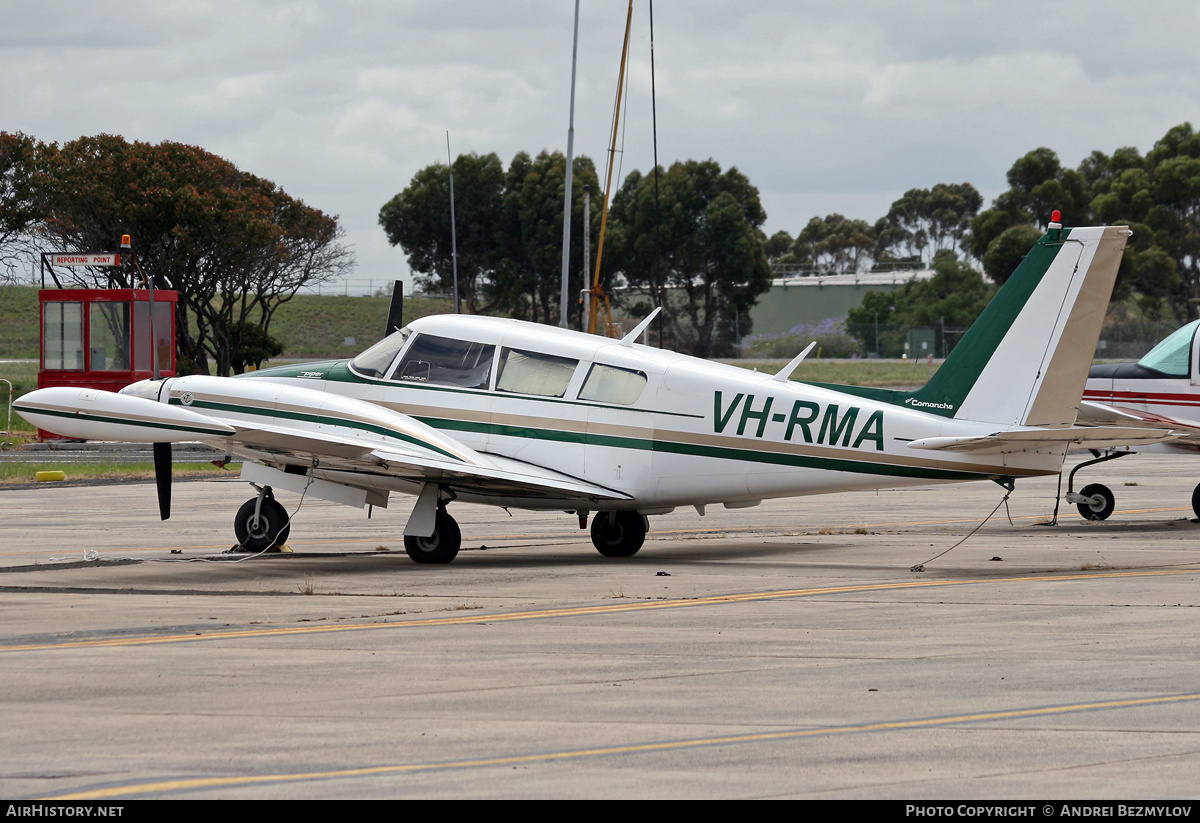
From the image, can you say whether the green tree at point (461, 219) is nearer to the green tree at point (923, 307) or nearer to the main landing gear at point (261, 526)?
the green tree at point (923, 307)

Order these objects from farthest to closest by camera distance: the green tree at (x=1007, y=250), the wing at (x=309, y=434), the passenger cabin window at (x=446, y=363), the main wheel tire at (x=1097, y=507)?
the green tree at (x=1007, y=250)
the main wheel tire at (x=1097, y=507)
the passenger cabin window at (x=446, y=363)
the wing at (x=309, y=434)

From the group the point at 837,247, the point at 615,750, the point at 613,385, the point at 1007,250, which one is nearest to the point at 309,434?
the point at 613,385

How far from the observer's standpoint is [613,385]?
14.9 meters

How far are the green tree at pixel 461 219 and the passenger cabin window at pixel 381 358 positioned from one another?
62.2m

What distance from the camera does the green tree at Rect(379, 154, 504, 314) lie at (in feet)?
257

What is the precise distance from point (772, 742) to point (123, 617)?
630 centimetres

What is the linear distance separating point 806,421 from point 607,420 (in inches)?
89.8

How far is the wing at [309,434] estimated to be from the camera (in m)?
13.4

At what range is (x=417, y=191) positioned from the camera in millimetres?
78375

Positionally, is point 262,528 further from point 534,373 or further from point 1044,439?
point 1044,439

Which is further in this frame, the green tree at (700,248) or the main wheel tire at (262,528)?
the green tree at (700,248)

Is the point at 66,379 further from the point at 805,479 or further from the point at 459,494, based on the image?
the point at 805,479

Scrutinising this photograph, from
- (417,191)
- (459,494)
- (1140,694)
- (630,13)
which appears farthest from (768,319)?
(1140,694)

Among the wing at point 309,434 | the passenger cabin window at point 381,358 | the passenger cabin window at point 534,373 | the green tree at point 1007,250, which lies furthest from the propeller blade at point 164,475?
the green tree at point 1007,250
